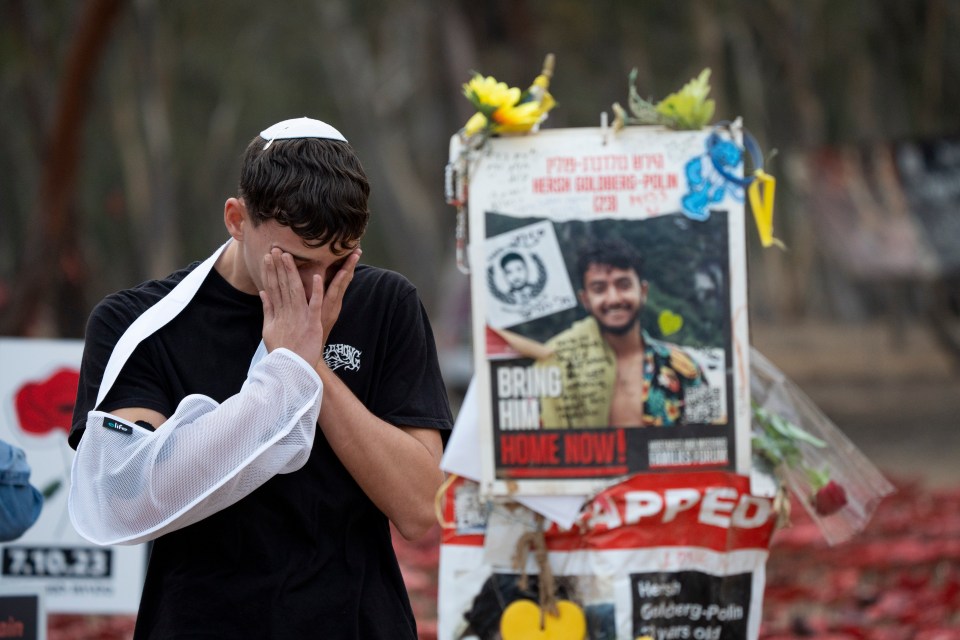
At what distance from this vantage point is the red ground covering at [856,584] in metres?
6.07

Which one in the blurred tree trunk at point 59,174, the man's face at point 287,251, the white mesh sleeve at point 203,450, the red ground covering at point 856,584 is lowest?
the red ground covering at point 856,584

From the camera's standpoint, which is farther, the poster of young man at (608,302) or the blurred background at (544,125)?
the blurred background at (544,125)

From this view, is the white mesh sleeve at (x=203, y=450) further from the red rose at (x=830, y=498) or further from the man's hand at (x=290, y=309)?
the red rose at (x=830, y=498)

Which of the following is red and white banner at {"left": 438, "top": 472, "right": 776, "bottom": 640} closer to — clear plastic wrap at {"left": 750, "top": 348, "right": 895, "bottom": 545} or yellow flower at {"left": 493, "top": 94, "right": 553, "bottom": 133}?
clear plastic wrap at {"left": 750, "top": 348, "right": 895, "bottom": 545}

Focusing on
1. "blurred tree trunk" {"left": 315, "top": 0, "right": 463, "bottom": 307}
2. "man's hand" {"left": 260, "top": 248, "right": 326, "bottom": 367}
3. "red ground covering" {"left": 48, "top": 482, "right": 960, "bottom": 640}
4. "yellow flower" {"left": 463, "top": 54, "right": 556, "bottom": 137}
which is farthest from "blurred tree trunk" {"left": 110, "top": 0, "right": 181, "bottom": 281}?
"man's hand" {"left": 260, "top": 248, "right": 326, "bottom": 367}

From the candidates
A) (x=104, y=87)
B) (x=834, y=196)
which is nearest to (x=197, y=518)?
(x=834, y=196)

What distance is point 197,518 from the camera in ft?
7.07

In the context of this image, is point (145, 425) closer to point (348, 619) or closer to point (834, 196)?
point (348, 619)

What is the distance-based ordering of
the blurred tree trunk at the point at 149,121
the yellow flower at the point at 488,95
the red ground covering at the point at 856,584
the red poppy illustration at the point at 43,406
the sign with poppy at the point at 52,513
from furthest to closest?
1. the blurred tree trunk at the point at 149,121
2. the red ground covering at the point at 856,584
3. the red poppy illustration at the point at 43,406
4. the sign with poppy at the point at 52,513
5. the yellow flower at the point at 488,95

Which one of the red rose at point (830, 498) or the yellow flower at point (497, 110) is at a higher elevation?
the yellow flower at point (497, 110)

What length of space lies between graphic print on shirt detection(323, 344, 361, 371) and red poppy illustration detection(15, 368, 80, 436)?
317 centimetres

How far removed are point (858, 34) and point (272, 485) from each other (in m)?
27.2

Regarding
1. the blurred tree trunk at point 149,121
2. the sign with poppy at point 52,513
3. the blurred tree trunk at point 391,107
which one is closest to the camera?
the sign with poppy at point 52,513

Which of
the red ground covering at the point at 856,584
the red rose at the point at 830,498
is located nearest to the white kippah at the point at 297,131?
the red rose at the point at 830,498
